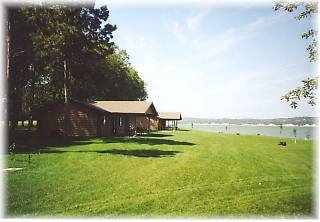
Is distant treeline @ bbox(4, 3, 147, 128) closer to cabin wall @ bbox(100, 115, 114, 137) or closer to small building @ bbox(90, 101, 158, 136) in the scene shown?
cabin wall @ bbox(100, 115, 114, 137)

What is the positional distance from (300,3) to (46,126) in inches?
1329

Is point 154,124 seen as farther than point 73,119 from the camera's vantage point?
Yes

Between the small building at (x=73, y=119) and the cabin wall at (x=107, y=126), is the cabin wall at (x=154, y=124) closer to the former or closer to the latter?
the cabin wall at (x=107, y=126)

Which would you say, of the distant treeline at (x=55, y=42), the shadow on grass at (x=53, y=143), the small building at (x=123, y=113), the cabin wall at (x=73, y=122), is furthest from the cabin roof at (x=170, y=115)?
the shadow on grass at (x=53, y=143)

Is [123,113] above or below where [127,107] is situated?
below

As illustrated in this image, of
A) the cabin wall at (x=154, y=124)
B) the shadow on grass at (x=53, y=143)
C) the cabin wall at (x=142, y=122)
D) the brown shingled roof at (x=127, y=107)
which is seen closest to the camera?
the shadow on grass at (x=53, y=143)

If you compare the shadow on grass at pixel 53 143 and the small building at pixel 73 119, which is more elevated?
the small building at pixel 73 119

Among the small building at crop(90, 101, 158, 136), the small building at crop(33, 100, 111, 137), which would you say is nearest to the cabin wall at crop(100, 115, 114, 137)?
the small building at crop(90, 101, 158, 136)

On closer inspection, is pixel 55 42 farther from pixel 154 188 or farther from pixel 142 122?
pixel 142 122

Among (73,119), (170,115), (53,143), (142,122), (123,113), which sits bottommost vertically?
(53,143)

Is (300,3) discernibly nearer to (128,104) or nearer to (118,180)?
(118,180)

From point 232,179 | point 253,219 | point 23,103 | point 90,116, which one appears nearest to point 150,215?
point 253,219

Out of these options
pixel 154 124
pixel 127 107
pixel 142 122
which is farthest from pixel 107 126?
pixel 154 124

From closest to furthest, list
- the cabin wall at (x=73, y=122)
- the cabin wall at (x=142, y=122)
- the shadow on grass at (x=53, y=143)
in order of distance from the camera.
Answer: the shadow on grass at (x=53, y=143), the cabin wall at (x=73, y=122), the cabin wall at (x=142, y=122)
